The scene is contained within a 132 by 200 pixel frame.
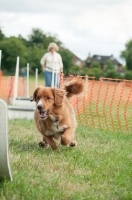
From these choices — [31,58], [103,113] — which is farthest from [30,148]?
[31,58]

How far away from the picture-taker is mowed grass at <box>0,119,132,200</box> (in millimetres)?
4281

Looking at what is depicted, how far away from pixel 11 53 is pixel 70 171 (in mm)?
92177

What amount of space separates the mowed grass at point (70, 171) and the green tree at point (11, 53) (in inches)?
3240

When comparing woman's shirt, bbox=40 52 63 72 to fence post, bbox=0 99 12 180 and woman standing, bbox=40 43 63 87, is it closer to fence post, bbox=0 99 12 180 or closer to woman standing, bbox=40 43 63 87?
woman standing, bbox=40 43 63 87

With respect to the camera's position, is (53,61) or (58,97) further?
(53,61)

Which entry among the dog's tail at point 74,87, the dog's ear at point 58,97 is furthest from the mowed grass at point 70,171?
the dog's tail at point 74,87

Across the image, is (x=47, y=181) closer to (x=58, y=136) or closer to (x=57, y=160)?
(x=57, y=160)

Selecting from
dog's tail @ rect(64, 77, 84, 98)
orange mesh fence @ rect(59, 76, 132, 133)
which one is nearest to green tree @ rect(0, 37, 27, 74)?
orange mesh fence @ rect(59, 76, 132, 133)

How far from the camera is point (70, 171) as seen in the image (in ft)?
17.2

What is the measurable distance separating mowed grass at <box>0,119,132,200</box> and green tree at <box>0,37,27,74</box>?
82.3m

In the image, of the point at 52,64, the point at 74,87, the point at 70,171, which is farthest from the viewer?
the point at 52,64

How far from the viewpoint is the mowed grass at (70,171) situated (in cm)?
428

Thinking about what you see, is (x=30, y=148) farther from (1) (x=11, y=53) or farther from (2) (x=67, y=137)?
(1) (x=11, y=53)

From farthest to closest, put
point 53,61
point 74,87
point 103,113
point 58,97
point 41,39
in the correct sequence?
point 41,39
point 53,61
point 103,113
point 74,87
point 58,97
